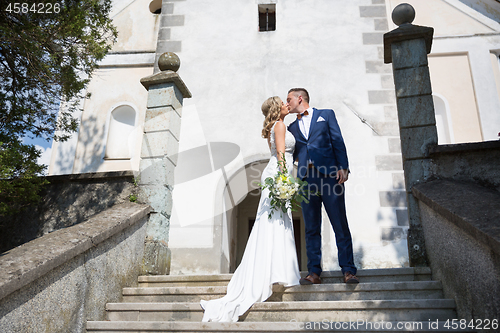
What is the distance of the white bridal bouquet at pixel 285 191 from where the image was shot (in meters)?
4.09

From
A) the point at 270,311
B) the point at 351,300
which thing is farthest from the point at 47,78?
the point at 351,300

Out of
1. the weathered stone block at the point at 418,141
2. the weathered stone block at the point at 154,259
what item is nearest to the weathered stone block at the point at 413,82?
the weathered stone block at the point at 418,141

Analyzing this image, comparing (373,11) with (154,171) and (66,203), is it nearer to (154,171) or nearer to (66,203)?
(154,171)

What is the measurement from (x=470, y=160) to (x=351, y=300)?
1874mm

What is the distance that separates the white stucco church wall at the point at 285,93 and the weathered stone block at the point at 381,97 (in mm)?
20

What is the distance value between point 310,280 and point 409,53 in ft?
9.41

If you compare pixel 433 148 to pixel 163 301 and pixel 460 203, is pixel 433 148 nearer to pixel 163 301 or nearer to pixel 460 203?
pixel 460 203

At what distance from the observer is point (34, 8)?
15.6 feet

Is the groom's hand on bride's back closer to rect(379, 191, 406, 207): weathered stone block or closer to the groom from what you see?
the groom

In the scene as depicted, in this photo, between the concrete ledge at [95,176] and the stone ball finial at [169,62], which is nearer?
the concrete ledge at [95,176]

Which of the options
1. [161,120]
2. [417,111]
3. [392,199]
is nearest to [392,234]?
[392,199]

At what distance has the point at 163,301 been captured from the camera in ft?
13.1

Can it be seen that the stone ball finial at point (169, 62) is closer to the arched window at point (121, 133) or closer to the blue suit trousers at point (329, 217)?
the blue suit trousers at point (329, 217)

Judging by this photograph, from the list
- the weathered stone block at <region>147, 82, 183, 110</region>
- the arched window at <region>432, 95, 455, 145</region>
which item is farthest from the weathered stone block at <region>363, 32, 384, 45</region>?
the weathered stone block at <region>147, 82, 183, 110</region>
